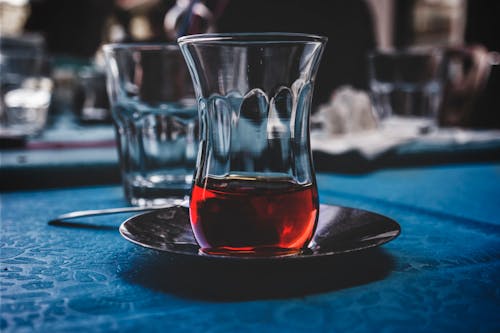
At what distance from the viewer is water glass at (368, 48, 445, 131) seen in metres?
1.14

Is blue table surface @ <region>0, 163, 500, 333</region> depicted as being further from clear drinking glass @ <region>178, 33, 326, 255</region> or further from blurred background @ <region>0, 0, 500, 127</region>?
blurred background @ <region>0, 0, 500, 127</region>

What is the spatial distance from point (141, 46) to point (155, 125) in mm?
85

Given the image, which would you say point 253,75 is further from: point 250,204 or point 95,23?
point 95,23

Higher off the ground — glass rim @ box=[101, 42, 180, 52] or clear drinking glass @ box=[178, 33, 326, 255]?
glass rim @ box=[101, 42, 180, 52]

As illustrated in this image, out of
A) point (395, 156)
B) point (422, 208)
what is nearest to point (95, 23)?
point (395, 156)

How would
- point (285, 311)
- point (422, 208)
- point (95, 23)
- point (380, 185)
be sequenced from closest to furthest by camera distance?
point (285, 311), point (422, 208), point (380, 185), point (95, 23)

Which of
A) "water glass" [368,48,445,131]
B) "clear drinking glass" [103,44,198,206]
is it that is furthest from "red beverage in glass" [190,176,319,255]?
"water glass" [368,48,445,131]

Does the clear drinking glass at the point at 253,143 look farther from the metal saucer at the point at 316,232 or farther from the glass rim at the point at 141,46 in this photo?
the glass rim at the point at 141,46

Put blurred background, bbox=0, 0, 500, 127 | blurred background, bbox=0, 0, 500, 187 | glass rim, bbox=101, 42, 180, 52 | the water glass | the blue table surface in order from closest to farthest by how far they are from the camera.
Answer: the blue table surface → glass rim, bbox=101, 42, 180, 52 → blurred background, bbox=0, 0, 500, 187 → the water glass → blurred background, bbox=0, 0, 500, 127

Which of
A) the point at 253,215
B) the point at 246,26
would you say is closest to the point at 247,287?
the point at 253,215

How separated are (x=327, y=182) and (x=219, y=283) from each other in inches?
17.6

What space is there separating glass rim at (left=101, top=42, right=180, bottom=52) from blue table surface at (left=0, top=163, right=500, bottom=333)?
165 mm

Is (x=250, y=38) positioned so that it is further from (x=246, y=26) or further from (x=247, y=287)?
(x=246, y=26)

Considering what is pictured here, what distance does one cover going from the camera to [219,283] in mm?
323
